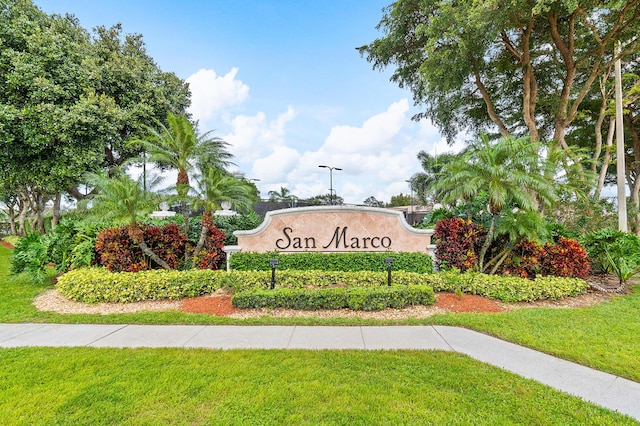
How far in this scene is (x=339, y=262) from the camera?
801 cm

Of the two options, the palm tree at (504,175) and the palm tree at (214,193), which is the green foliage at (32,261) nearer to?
the palm tree at (214,193)

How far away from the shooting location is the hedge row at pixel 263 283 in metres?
6.66

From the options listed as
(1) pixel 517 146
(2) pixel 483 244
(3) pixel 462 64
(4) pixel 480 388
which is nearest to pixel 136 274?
(4) pixel 480 388

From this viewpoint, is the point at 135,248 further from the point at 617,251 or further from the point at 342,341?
the point at 617,251

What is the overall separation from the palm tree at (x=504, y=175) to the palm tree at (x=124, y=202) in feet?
25.5

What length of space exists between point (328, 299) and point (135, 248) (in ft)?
18.6

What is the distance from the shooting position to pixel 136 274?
704cm

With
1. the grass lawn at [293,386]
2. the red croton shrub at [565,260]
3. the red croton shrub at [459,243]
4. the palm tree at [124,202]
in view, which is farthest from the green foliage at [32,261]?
the red croton shrub at [565,260]

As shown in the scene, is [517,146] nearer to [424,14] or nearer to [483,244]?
[483,244]

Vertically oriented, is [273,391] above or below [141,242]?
below

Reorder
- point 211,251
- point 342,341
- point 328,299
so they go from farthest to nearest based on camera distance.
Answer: point 211,251
point 328,299
point 342,341

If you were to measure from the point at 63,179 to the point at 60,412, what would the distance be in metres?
14.8

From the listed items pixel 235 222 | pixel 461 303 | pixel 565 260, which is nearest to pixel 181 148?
pixel 235 222

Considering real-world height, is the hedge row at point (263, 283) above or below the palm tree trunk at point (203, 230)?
below
